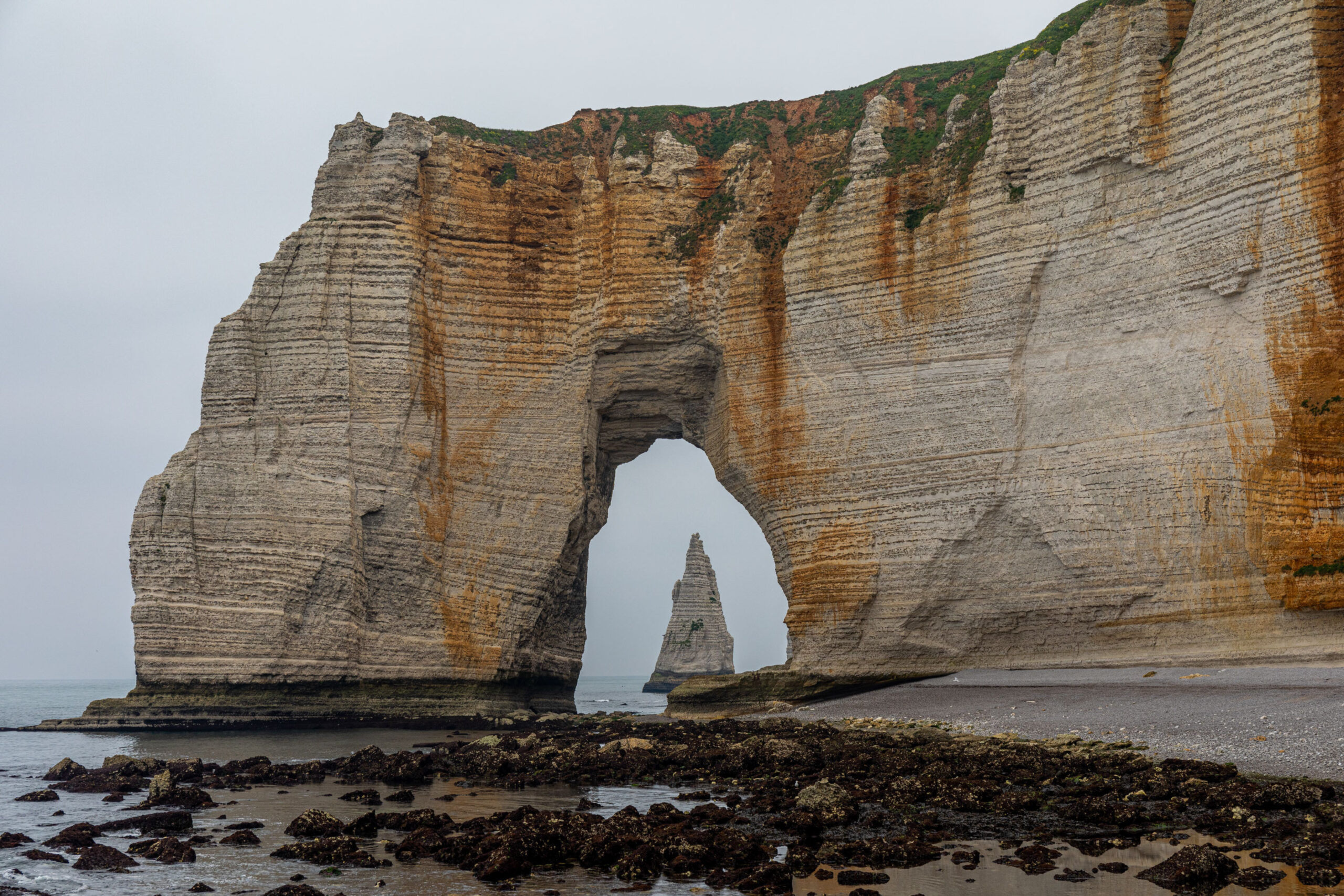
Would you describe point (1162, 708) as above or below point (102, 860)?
below

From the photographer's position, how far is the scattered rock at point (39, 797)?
13.8 meters

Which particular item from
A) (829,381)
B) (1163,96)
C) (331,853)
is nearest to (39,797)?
(331,853)

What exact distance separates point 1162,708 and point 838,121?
18.1 metres

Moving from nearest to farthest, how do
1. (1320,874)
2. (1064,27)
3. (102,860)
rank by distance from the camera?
(1320,874)
(102,860)
(1064,27)

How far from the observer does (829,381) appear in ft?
82.0

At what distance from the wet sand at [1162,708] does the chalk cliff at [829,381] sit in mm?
1253

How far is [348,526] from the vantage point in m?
25.8

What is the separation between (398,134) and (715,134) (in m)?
9.13

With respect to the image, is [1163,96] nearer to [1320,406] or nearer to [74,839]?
[1320,406]

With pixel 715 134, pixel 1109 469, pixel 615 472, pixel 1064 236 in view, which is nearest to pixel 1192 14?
pixel 1064 236

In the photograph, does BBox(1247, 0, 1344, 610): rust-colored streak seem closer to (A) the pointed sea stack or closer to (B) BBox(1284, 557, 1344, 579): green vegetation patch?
Result: (B) BBox(1284, 557, 1344, 579): green vegetation patch

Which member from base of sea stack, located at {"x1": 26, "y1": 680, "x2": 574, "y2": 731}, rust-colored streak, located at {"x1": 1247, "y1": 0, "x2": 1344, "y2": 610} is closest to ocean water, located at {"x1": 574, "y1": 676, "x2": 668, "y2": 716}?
base of sea stack, located at {"x1": 26, "y1": 680, "x2": 574, "y2": 731}

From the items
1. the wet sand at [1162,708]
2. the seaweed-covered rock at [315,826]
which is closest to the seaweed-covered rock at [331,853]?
the seaweed-covered rock at [315,826]

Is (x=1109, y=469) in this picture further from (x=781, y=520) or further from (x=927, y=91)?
(x=927, y=91)
